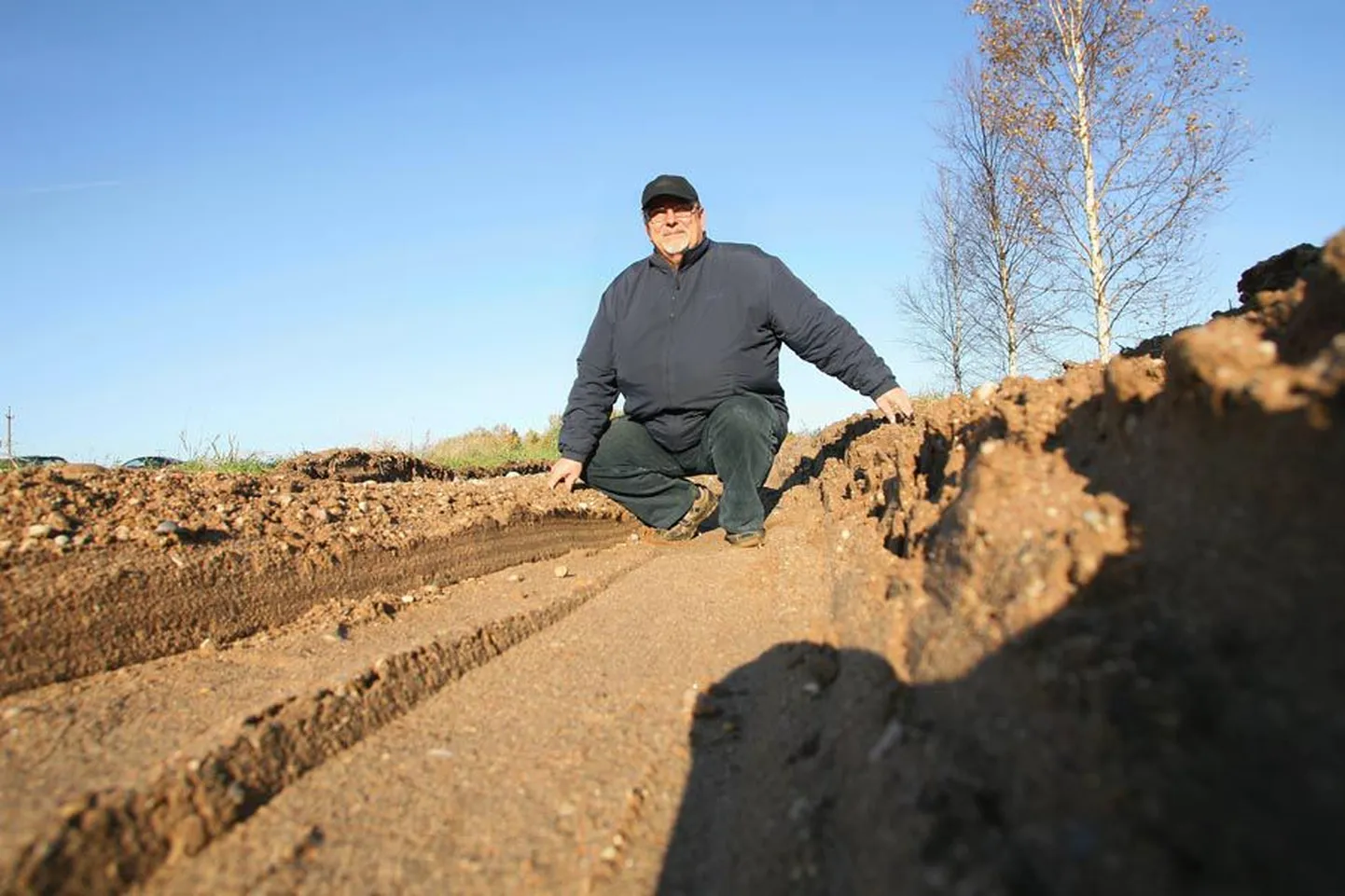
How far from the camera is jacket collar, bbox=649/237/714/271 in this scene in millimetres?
4379

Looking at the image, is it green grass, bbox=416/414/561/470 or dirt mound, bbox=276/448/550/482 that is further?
green grass, bbox=416/414/561/470

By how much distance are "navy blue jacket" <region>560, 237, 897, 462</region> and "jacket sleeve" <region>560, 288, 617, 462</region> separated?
6 cm

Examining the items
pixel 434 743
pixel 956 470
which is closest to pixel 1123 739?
pixel 956 470

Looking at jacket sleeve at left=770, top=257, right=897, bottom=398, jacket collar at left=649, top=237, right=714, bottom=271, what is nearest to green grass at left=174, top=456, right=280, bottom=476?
jacket collar at left=649, top=237, right=714, bottom=271

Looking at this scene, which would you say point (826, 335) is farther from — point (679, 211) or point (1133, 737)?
point (1133, 737)

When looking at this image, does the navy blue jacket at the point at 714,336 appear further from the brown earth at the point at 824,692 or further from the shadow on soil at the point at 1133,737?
the shadow on soil at the point at 1133,737

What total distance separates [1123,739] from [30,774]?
1.94 m

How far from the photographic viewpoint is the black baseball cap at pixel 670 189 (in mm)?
4250

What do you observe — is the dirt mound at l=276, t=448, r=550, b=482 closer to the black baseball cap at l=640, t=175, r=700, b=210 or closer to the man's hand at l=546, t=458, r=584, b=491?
the man's hand at l=546, t=458, r=584, b=491

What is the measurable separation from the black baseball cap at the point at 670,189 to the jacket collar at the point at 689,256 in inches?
8.5

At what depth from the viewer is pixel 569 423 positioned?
469 cm

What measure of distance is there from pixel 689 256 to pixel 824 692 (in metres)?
2.80

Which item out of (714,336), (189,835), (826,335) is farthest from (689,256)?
(189,835)

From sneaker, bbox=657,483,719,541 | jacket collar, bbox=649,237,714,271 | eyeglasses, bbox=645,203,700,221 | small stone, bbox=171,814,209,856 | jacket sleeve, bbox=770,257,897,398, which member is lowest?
small stone, bbox=171,814,209,856
